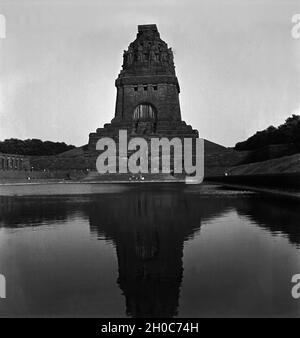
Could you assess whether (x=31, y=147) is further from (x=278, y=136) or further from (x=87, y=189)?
(x=87, y=189)

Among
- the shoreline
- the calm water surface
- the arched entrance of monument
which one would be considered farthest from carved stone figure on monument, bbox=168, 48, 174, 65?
the calm water surface

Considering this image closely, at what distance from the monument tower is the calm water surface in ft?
223

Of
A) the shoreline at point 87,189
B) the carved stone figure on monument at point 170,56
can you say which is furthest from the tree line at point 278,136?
the carved stone figure on monument at point 170,56

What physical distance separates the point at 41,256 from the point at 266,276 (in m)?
4.08

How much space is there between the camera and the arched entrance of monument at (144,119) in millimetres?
78438

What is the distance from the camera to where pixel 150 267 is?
6.82 meters

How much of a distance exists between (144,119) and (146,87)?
637 centimetres

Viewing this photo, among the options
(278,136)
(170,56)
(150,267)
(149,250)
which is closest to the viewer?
(150,267)

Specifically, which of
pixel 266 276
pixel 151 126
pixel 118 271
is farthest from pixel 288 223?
pixel 151 126

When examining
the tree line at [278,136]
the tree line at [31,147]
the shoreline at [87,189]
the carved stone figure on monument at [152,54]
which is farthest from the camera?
the tree line at [31,147]

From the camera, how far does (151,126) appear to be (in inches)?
3118

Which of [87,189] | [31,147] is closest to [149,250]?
[87,189]

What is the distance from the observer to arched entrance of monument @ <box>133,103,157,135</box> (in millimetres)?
78438

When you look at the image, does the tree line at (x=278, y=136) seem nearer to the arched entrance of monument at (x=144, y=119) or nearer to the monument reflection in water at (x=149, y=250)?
the arched entrance of monument at (x=144, y=119)
